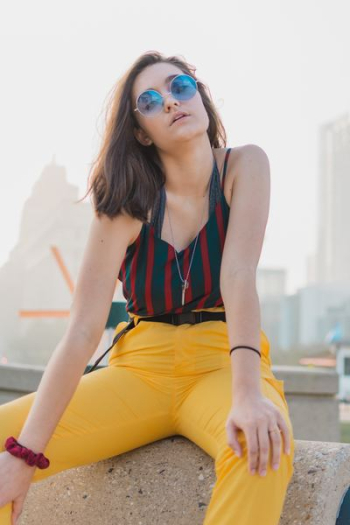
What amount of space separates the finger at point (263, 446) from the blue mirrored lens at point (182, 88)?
Answer: 3.52ft

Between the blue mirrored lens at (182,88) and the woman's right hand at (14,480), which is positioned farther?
the blue mirrored lens at (182,88)

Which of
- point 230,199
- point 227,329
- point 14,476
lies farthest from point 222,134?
point 14,476

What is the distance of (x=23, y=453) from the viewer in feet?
6.77

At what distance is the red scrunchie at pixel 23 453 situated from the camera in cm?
206

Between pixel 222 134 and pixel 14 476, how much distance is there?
1321 mm

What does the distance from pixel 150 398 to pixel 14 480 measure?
0.45m

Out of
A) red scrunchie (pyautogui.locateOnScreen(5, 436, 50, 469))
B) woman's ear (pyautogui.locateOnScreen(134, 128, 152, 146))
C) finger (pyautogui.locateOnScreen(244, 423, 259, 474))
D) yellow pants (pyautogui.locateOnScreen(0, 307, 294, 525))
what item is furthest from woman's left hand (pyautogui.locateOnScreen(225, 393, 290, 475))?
woman's ear (pyautogui.locateOnScreen(134, 128, 152, 146))

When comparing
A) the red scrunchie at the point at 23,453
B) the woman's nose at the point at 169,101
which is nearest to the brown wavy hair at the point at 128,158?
the woman's nose at the point at 169,101

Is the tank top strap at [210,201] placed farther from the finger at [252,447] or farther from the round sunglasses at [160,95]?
the finger at [252,447]

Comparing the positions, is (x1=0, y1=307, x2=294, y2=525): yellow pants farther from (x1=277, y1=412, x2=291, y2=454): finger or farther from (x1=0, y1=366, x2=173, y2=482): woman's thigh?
(x1=277, y1=412, x2=291, y2=454): finger

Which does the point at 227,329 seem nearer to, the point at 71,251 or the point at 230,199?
the point at 230,199

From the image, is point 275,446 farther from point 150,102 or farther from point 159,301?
point 150,102

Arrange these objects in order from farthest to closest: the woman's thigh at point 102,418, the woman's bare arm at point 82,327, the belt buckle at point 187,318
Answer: the belt buckle at point 187,318 → the woman's thigh at point 102,418 → the woman's bare arm at point 82,327

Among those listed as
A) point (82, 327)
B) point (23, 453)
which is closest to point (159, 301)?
point (82, 327)
